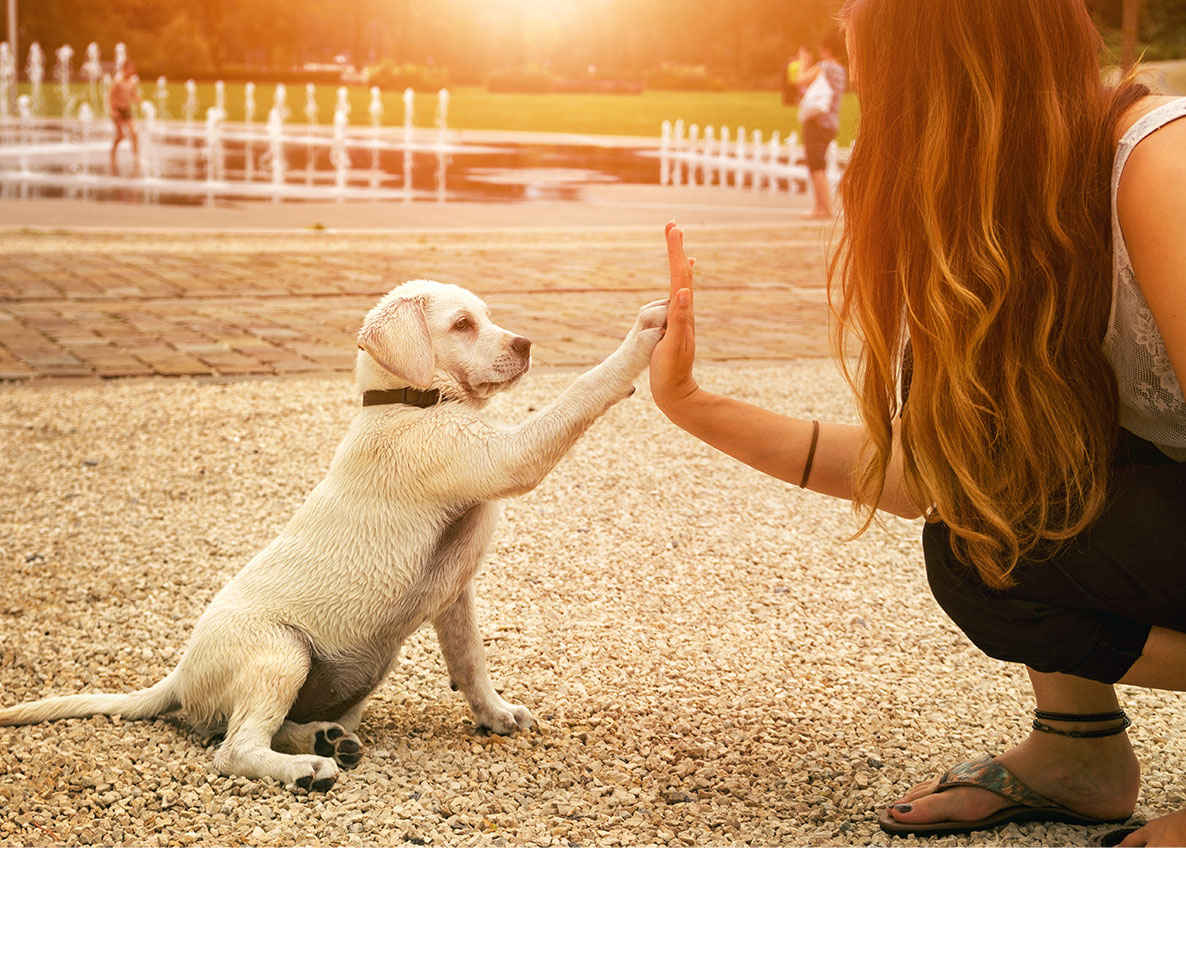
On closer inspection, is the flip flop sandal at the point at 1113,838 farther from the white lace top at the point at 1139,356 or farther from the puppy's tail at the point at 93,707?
the puppy's tail at the point at 93,707

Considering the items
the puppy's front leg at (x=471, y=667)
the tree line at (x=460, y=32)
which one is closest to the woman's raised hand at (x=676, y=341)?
the puppy's front leg at (x=471, y=667)

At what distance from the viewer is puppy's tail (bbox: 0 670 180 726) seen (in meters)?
2.70

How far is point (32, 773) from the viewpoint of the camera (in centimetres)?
256

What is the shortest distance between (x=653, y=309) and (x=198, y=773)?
4.04ft

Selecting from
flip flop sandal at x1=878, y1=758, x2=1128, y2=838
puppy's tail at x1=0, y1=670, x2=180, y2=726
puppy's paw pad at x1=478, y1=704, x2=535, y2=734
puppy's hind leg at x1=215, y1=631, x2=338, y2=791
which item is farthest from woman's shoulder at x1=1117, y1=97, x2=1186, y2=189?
puppy's tail at x1=0, y1=670, x2=180, y2=726

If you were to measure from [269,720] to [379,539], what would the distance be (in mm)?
392

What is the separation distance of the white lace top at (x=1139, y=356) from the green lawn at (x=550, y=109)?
21.4 metres

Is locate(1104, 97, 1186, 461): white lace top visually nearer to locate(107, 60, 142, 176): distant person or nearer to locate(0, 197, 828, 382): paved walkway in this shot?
locate(0, 197, 828, 382): paved walkway

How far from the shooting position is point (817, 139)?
41.6 ft

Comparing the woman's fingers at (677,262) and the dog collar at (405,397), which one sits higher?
the woman's fingers at (677,262)

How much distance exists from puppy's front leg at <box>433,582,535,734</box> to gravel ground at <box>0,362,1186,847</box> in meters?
0.06

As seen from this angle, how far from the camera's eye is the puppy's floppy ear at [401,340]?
2361 millimetres

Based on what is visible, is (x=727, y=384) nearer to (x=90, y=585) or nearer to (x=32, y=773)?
(x=90, y=585)

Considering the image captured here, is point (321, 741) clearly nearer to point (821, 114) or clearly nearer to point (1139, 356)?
point (1139, 356)
